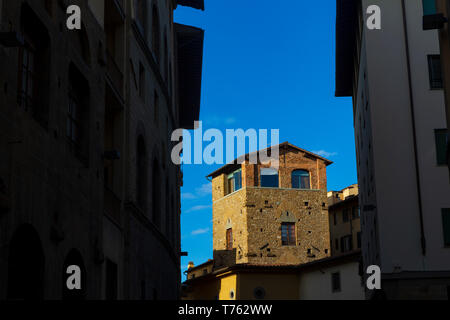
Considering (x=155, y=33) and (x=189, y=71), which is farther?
(x=189, y=71)

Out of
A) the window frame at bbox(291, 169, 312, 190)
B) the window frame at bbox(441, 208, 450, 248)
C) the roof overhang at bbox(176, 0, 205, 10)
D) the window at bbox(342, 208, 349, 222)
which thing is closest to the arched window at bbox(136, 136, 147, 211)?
the window frame at bbox(441, 208, 450, 248)

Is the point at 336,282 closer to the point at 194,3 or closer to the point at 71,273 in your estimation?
the point at 194,3

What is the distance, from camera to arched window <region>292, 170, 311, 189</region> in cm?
5706

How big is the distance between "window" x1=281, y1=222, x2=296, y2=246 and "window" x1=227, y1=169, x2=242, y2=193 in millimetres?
4410

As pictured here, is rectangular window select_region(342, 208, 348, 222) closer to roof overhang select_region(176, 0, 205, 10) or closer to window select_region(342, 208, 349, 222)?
window select_region(342, 208, 349, 222)

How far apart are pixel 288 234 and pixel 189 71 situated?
21796 millimetres

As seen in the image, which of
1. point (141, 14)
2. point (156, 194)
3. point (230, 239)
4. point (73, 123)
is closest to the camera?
point (73, 123)

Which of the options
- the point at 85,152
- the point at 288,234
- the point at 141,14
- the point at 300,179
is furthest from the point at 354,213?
the point at 85,152

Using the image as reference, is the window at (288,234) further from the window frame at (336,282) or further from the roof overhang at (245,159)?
the window frame at (336,282)

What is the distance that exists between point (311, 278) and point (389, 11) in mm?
24858

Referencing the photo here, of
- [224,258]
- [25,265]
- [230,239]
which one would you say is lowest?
[25,265]

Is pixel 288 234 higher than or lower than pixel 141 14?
lower

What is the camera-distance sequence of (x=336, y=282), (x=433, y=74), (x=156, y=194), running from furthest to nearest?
(x=336, y=282), (x=433, y=74), (x=156, y=194)

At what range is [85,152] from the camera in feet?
53.6
